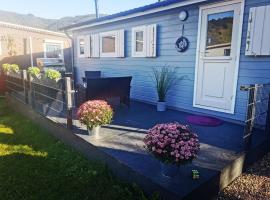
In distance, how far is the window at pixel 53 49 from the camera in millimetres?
15879

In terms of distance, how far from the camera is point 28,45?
14703 mm

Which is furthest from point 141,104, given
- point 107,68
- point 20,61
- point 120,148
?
point 20,61

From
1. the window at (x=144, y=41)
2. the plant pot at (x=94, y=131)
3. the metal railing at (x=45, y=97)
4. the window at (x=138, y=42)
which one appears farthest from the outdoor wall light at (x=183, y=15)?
the plant pot at (x=94, y=131)

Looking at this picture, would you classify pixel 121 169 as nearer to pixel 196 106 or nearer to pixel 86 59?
pixel 196 106

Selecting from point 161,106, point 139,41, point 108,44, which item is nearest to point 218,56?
point 161,106

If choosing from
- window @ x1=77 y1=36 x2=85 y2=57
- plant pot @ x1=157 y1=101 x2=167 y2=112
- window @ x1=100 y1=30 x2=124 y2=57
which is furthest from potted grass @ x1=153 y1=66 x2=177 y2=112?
window @ x1=77 y1=36 x2=85 y2=57

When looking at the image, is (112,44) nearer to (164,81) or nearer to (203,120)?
(164,81)

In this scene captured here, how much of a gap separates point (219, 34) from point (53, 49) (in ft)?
45.8

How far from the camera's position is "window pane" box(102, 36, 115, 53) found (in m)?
7.74

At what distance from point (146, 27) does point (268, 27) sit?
10.1 feet

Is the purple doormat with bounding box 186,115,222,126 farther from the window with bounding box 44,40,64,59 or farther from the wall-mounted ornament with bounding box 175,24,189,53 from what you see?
the window with bounding box 44,40,64,59

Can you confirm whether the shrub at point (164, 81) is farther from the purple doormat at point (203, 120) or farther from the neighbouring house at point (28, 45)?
the neighbouring house at point (28, 45)

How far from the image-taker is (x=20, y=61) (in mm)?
14219

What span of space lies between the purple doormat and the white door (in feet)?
0.84
